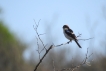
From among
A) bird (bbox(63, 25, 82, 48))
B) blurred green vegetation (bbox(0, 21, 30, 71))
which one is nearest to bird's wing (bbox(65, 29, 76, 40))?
bird (bbox(63, 25, 82, 48))

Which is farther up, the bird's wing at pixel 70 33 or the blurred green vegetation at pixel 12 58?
the bird's wing at pixel 70 33

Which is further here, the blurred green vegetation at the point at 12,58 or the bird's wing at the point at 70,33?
the blurred green vegetation at the point at 12,58

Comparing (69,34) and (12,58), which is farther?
(12,58)

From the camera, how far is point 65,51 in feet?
105

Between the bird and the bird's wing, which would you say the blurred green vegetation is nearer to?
the bird

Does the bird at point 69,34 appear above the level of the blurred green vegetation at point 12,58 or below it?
above

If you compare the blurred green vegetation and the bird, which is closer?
the bird

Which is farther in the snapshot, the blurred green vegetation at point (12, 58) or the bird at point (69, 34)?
the blurred green vegetation at point (12, 58)

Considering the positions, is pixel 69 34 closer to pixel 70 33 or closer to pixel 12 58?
pixel 70 33

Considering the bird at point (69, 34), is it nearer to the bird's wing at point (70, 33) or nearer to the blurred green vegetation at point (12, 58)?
the bird's wing at point (70, 33)

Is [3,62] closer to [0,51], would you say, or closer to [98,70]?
[0,51]

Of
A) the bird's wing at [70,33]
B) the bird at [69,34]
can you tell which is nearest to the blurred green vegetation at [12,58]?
the bird at [69,34]

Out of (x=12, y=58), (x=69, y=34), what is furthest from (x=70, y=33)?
(x=12, y=58)

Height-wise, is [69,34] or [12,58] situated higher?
[69,34]
